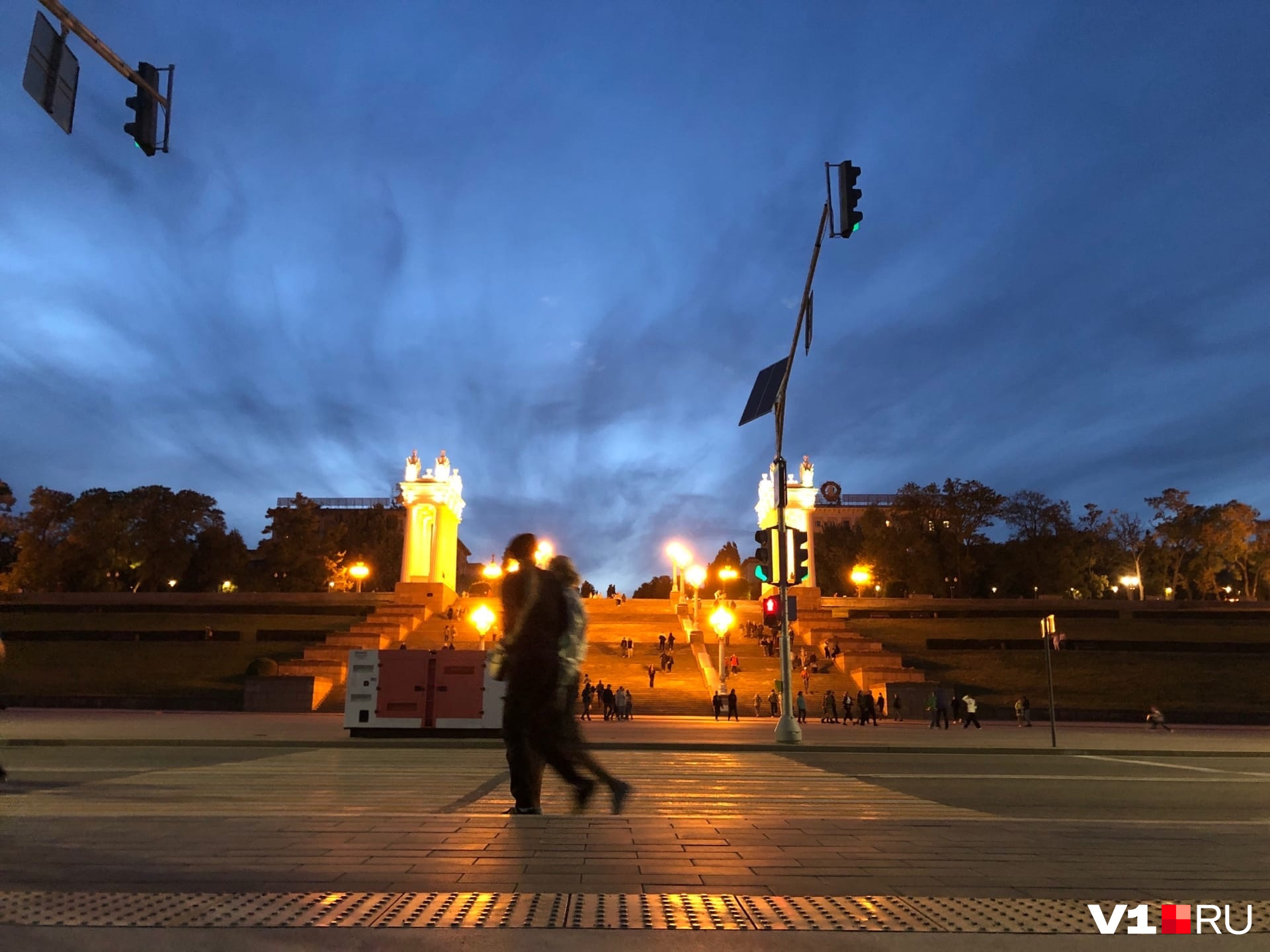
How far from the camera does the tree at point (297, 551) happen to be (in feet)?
249

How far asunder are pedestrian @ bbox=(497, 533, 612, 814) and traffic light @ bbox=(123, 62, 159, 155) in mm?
8737

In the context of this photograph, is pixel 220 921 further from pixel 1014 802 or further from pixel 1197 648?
pixel 1197 648

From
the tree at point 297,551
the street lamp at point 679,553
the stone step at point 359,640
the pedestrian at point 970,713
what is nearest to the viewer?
the pedestrian at point 970,713

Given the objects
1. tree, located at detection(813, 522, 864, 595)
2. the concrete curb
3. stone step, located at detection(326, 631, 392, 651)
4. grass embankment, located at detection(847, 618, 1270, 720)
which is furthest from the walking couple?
tree, located at detection(813, 522, 864, 595)

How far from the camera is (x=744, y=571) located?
131250 millimetres

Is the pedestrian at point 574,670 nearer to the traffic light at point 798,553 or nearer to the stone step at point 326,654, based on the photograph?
the traffic light at point 798,553

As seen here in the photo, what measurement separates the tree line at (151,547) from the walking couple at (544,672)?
72242mm

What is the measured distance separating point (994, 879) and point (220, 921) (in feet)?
12.3

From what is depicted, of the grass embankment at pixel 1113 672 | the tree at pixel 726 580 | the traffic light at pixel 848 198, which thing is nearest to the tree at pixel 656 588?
the tree at pixel 726 580

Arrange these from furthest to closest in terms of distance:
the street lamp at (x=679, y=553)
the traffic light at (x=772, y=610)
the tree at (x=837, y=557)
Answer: the tree at (x=837, y=557) → the street lamp at (x=679, y=553) → the traffic light at (x=772, y=610)

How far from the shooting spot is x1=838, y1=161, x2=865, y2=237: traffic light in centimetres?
1539

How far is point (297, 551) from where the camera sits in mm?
76062

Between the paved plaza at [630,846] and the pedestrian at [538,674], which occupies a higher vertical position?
the pedestrian at [538,674]

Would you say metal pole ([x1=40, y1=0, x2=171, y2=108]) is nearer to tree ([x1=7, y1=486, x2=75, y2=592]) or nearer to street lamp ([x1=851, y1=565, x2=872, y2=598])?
tree ([x1=7, y1=486, x2=75, y2=592])
